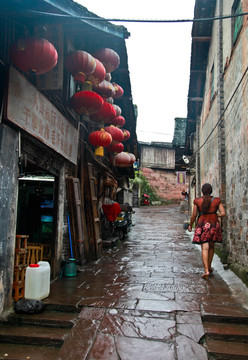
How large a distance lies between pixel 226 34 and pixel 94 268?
7.75 meters

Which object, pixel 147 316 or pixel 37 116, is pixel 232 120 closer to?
pixel 37 116

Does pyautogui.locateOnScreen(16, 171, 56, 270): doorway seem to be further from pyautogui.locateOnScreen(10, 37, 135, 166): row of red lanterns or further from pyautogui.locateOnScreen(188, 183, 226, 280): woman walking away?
pyautogui.locateOnScreen(188, 183, 226, 280): woman walking away

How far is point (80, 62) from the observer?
5773 mm

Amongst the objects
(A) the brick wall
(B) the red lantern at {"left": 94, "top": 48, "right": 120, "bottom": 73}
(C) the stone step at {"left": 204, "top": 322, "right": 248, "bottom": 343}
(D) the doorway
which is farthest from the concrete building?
(A) the brick wall

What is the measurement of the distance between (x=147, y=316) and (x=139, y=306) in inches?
13.7

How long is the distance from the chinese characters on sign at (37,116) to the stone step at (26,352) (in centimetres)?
326

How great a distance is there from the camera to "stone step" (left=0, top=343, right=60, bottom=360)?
369 cm

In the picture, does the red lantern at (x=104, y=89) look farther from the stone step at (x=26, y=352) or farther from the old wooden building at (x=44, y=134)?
the stone step at (x=26, y=352)

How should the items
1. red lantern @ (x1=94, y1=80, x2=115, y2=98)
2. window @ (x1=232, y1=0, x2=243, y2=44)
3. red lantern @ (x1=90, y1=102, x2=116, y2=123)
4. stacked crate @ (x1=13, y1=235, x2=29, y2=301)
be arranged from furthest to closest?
red lantern @ (x1=90, y1=102, x2=116, y2=123), red lantern @ (x1=94, y1=80, x2=115, y2=98), window @ (x1=232, y1=0, x2=243, y2=44), stacked crate @ (x1=13, y1=235, x2=29, y2=301)

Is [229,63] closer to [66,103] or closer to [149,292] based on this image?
[66,103]

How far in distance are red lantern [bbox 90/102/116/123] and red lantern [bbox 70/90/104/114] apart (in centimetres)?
120

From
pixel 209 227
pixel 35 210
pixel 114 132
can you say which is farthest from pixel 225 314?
pixel 35 210

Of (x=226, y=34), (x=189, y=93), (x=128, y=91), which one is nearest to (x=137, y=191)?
(x=189, y=93)

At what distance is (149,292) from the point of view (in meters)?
5.40
